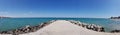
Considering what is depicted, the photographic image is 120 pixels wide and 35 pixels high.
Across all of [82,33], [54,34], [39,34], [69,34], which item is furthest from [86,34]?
[39,34]

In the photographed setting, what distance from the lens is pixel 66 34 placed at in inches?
398

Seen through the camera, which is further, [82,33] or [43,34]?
[82,33]

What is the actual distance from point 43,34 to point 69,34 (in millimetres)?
1436

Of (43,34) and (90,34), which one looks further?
(90,34)

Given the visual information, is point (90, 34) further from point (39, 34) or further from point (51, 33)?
point (39, 34)

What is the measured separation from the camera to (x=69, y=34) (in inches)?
396

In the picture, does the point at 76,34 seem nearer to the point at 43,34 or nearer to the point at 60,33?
the point at 60,33

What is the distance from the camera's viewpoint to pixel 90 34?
34.4ft

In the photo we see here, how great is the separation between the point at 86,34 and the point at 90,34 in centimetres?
25

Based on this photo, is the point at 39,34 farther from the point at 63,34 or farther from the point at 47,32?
the point at 63,34

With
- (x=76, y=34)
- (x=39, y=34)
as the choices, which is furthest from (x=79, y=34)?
(x=39, y=34)

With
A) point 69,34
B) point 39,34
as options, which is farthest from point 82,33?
point 39,34

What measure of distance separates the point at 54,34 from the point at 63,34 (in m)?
0.52

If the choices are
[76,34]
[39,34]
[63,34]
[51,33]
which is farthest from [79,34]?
[39,34]
